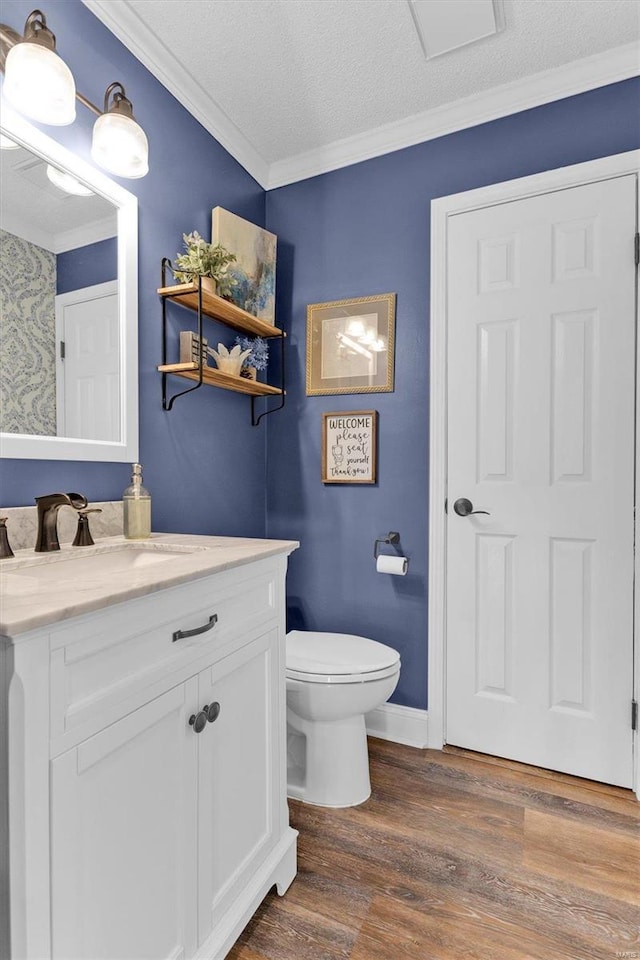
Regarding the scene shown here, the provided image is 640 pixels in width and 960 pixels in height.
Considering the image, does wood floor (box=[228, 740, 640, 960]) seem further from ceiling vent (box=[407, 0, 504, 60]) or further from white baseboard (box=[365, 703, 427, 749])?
ceiling vent (box=[407, 0, 504, 60])

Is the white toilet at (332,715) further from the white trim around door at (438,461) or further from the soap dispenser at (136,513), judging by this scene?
the soap dispenser at (136,513)

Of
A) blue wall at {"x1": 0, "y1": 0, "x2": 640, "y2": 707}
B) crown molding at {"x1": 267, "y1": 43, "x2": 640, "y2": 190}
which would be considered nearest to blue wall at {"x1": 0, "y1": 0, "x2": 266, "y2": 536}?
blue wall at {"x1": 0, "y1": 0, "x2": 640, "y2": 707}

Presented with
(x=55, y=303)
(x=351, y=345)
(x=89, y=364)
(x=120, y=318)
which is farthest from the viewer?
(x=351, y=345)

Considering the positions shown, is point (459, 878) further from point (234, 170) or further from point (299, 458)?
point (234, 170)

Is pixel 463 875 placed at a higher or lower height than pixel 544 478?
lower

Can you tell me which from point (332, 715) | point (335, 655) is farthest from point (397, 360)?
point (332, 715)

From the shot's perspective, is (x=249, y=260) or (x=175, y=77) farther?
(x=249, y=260)

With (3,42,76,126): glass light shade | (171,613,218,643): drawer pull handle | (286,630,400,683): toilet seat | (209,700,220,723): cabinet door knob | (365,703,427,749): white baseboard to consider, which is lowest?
(365,703,427,749): white baseboard

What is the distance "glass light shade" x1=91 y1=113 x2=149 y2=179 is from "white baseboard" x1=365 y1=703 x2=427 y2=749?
209 centimetres

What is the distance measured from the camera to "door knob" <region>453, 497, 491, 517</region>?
2004 mm

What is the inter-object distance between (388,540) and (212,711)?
122 centimetres

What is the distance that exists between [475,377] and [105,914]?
6.13 ft

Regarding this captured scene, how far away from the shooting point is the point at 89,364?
1474 millimetres

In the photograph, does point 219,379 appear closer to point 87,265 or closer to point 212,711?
point 87,265
